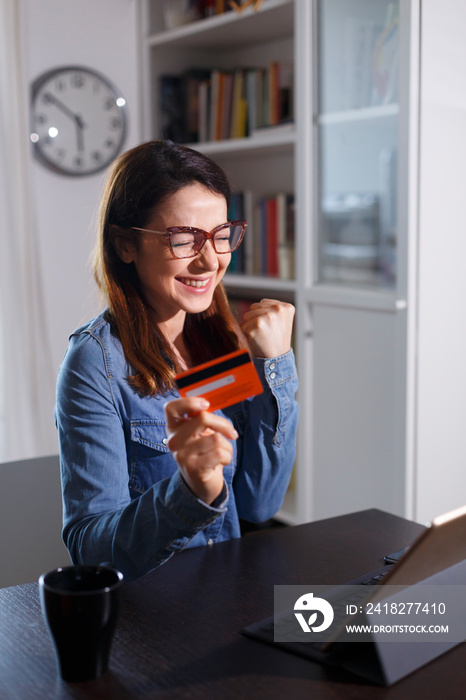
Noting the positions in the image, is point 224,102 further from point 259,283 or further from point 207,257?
point 207,257

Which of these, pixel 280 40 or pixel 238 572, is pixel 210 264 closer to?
pixel 238 572

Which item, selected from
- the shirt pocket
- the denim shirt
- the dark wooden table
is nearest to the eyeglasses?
the denim shirt

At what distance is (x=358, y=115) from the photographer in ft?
8.41

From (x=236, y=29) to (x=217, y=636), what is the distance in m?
2.83

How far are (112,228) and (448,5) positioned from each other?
4.85 ft

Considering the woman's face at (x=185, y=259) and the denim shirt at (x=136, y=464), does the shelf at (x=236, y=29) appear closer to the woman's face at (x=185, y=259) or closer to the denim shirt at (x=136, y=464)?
the woman's face at (x=185, y=259)

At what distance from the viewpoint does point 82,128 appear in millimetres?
3340

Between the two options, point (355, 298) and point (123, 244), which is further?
point (355, 298)

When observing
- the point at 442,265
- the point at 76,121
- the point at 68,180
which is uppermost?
the point at 76,121

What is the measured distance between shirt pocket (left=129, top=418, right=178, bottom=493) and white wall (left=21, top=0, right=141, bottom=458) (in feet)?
6.62

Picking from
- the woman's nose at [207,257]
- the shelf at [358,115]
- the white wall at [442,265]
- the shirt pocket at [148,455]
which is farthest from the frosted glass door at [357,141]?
the shirt pocket at [148,455]

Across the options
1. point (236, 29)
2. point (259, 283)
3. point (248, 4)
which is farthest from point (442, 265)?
point (236, 29)

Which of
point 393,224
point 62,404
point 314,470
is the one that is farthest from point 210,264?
point 314,470

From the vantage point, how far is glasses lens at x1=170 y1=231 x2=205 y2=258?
49.6 inches
